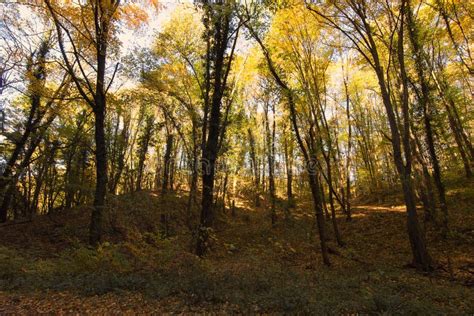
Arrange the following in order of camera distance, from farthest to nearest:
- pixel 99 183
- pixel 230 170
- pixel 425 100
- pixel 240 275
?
pixel 230 170 → pixel 425 100 → pixel 99 183 → pixel 240 275

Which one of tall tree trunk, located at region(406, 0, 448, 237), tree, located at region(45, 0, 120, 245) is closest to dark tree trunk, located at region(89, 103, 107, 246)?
tree, located at region(45, 0, 120, 245)

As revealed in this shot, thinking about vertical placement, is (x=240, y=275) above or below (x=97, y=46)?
below

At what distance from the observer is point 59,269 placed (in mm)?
7207

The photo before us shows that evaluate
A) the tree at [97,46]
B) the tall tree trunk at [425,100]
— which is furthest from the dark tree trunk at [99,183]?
the tall tree trunk at [425,100]

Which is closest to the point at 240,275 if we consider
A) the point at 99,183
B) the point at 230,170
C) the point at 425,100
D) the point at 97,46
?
the point at 99,183

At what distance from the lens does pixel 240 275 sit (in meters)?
7.35

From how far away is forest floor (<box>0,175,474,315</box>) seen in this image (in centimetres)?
497

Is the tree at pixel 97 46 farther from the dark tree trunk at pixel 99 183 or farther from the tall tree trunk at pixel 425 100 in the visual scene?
the tall tree trunk at pixel 425 100

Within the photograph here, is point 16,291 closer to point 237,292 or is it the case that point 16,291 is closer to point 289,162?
point 237,292

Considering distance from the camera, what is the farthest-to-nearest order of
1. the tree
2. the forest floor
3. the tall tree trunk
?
the tall tree trunk → the tree → the forest floor

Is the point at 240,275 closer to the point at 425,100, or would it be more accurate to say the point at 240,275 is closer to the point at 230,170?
the point at 425,100

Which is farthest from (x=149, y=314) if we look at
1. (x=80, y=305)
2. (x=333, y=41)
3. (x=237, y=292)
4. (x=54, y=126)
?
(x=54, y=126)

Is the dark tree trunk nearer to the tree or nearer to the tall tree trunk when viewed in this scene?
the tree

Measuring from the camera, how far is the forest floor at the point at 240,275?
4.97 m
